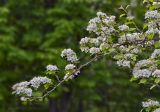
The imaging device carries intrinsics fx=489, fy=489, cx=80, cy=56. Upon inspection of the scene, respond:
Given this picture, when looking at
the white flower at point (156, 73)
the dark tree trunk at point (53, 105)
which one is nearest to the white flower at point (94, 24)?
the white flower at point (156, 73)

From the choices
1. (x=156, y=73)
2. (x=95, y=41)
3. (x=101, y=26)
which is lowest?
(x=156, y=73)

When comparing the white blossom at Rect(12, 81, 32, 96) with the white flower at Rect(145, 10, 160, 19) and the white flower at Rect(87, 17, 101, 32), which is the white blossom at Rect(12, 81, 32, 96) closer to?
the white flower at Rect(87, 17, 101, 32)

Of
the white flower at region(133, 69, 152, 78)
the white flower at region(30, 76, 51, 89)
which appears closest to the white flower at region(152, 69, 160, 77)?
the white flower at region(133, 69, 152, 78)

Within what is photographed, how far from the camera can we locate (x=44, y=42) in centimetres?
1706

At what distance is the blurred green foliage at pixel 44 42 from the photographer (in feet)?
53.4

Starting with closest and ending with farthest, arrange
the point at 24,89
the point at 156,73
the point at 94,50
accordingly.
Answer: the point at 156,73 < the point at 24,89 < the point at 94,50

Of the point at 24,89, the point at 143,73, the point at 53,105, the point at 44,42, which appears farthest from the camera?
the point at 53,105

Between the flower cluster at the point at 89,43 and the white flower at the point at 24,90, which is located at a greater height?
the flower cluster at the point at 89,43

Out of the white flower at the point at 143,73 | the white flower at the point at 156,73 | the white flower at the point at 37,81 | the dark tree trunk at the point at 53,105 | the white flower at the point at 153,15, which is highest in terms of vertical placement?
the dark tree trunk at the point at 53,105

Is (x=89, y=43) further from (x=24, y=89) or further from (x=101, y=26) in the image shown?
(x=24, y=89)

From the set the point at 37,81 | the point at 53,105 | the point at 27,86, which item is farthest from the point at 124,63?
the point at 53,105

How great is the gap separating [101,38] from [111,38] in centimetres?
15

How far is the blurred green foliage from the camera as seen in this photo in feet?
53.4

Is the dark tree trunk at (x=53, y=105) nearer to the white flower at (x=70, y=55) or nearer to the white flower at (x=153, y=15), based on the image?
the white flower at (x=70, y=55)
